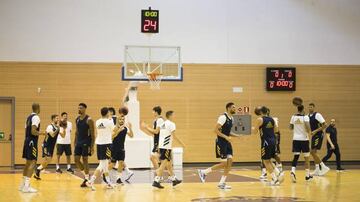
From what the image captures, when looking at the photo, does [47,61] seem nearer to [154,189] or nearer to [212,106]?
[212,106]

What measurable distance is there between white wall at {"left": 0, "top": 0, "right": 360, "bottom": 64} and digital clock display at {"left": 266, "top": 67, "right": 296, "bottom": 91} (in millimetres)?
517

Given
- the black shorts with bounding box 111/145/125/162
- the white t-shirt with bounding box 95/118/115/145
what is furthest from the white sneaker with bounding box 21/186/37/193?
the black shorts with bounding box 111/145/125/162

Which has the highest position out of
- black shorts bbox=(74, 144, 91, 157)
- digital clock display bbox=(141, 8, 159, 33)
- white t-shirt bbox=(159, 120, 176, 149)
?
digital clock display bbox=(141, 8, 159, 33)

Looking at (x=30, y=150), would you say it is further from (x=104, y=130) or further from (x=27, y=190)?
(x=104, y=130)

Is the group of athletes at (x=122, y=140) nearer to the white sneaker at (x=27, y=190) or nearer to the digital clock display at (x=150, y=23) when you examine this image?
the white sneaker at (x=27, y=190)

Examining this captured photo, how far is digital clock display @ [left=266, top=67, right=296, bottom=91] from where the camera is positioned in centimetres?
2561

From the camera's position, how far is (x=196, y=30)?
83.3 ft

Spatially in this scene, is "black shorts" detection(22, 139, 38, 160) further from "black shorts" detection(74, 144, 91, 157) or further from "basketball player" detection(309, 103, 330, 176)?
"basketball player" detection(309, 103, 330, 176)

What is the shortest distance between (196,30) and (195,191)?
1222cm

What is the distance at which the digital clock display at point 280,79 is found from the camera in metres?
25.6

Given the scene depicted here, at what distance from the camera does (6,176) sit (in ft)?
63.3

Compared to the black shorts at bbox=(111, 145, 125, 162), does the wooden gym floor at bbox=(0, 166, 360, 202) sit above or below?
below

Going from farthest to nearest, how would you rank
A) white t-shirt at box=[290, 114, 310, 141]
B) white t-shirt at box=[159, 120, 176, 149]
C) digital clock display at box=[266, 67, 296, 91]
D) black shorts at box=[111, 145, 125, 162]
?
digital clock display at box=[266, 67, 296, 91], white t-shirt at box=[290, 114, 310, 141], black shorts at box=[111, 145, 125, 162], white t-shirt at box=[159, 120, 176, 149]

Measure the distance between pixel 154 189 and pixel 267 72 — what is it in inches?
478
